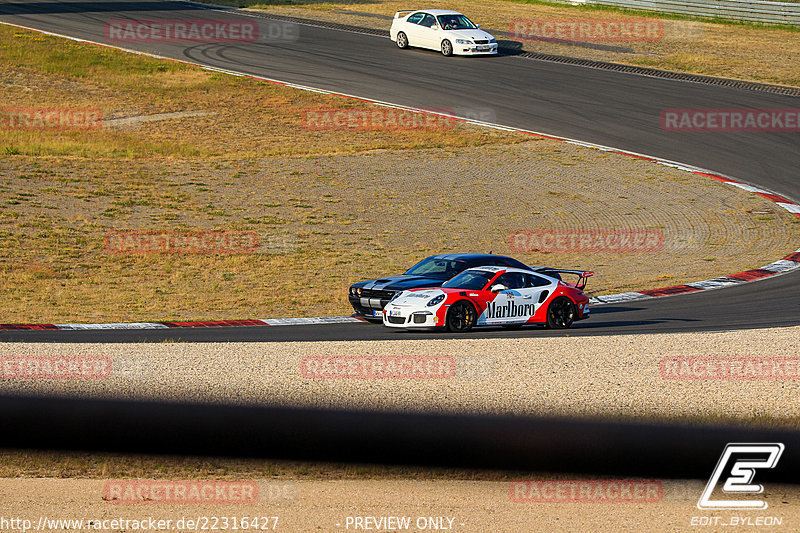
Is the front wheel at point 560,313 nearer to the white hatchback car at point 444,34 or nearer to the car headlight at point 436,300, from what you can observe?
the car headlight at point 436,300

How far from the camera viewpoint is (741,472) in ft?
23.8

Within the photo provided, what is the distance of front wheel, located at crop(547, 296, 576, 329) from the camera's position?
15.6 meters

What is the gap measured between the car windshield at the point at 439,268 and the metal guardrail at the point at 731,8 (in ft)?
110

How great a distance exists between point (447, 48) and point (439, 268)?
24219mm

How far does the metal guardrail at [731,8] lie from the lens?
4444 cm

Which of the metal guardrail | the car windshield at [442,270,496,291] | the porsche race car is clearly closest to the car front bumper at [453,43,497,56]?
the metal guardrail

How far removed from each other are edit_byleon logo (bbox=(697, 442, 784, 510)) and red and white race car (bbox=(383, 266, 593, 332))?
784 cm

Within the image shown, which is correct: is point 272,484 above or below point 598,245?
above

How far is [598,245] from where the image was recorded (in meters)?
22.8

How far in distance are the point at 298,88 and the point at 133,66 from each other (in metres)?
8.45

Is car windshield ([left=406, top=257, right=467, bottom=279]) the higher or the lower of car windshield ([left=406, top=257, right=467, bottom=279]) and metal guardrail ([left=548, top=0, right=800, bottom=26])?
the lower

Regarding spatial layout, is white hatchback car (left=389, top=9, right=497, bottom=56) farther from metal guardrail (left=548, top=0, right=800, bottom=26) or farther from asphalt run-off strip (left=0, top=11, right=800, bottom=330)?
metal guardrail (left=548, top=0, right=800, bottom=26)

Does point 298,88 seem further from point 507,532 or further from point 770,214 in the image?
point 507,532

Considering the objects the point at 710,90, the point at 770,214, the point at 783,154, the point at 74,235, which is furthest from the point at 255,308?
the point at 710,90
